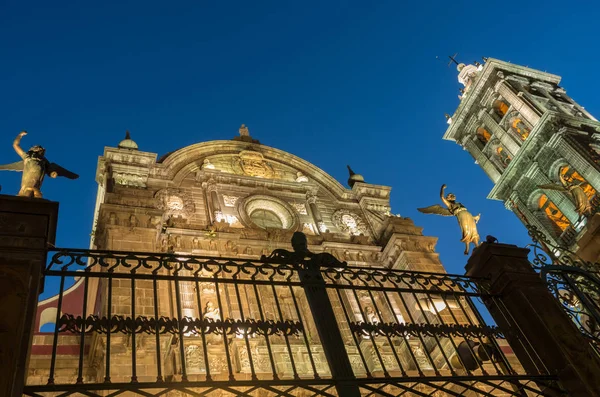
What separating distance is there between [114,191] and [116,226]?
2.22 metres

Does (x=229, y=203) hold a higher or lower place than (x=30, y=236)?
higher

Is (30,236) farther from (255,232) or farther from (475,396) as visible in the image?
(255,232)

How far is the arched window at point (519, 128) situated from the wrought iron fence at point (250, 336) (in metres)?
27.5

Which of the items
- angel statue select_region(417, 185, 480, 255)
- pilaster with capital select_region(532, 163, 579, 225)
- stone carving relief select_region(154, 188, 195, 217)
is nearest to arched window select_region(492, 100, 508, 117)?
pilaster with capital select_region(532, 163, 579, 225)

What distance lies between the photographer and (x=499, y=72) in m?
45.3

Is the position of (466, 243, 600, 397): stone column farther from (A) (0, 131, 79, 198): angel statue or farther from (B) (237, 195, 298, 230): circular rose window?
(B) (237, 195, 298, 230): circular rose window

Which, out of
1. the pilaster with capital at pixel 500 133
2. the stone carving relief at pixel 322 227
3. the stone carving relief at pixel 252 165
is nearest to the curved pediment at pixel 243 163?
the stone carving relief at pixel 252 165

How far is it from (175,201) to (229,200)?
7.84 feet

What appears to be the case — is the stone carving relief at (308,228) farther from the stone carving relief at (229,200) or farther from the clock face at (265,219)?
the stone carving relief at (229,200)

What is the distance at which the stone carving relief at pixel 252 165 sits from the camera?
25156 mm

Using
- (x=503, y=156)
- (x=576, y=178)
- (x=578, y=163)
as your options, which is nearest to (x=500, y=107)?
(x=503, y=156)

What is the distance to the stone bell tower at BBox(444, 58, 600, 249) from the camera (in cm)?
3641

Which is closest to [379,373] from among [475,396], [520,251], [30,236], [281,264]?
[475,396]

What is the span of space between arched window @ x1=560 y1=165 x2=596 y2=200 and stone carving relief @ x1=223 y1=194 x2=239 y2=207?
77.1ft
